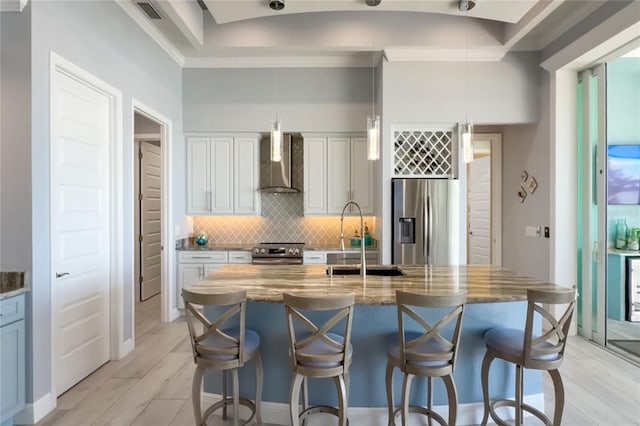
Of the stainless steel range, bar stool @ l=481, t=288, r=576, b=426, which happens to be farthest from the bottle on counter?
the stainless steel range

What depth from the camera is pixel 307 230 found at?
17.4ft

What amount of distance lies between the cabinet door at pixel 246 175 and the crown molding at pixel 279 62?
104 cm

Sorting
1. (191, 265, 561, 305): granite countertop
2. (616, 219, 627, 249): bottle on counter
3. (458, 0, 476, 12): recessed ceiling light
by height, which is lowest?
(191, 265, 561, 305): granite countertop

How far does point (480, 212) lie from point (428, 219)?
178cm

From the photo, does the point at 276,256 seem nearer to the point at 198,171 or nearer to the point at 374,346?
the point at 198,171

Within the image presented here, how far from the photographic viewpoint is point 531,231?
4.47 metres

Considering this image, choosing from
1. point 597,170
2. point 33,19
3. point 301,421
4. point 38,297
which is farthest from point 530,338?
point 33,19

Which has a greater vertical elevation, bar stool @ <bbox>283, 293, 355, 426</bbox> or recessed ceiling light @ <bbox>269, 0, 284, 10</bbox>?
recessed ceiling light @ <bbox>269, 0, 284, 10</bbox>

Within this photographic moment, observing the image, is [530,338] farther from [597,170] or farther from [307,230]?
[307,230]

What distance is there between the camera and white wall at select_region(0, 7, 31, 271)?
2379mm

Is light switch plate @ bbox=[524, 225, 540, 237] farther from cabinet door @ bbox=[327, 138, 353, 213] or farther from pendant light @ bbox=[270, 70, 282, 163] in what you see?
pendant light @ bbox=[270, 70, 282, 163]

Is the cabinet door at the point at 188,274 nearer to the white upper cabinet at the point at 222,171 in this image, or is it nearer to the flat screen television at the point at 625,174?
the white upper cabinet at the point at 222,171

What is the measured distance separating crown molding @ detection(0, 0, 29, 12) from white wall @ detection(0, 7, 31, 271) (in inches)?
1.2

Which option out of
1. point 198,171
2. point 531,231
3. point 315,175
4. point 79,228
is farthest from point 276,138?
point 531,231
